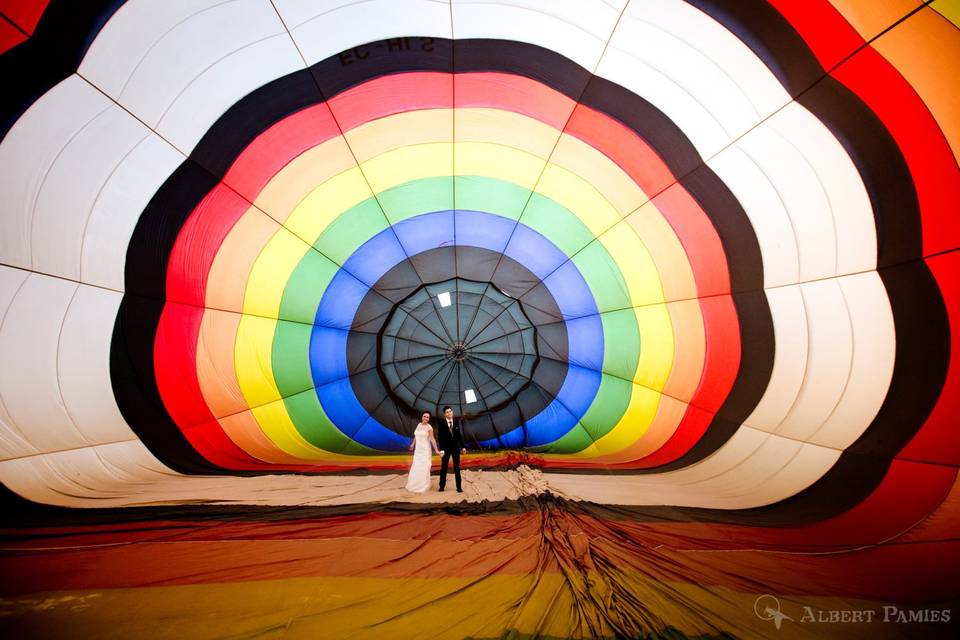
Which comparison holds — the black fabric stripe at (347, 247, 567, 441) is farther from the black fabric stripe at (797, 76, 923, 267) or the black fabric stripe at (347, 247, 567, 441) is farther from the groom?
the black fabric stripe at (797, 76, 923, 267)

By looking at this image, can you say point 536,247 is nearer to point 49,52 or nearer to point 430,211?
point 430,211

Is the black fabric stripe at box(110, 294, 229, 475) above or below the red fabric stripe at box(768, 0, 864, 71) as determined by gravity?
below

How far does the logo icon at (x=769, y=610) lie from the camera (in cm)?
189

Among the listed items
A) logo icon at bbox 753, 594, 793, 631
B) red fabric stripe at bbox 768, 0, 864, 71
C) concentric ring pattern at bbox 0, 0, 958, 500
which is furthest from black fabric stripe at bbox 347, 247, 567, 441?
logo icon at bbox 753, 594, 793, 631

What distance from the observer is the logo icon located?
189cm

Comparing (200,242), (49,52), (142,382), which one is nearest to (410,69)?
(49,52)

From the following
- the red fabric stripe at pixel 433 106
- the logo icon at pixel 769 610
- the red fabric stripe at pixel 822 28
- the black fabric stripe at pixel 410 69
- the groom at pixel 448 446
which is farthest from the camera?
the groom at pixel 448 446

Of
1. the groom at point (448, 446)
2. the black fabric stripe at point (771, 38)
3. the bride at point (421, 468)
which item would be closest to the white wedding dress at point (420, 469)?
the bride at point (421, 468)

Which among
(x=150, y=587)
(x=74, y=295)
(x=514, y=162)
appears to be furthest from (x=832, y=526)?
(x=74, y=295)

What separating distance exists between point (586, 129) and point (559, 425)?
3785 mm

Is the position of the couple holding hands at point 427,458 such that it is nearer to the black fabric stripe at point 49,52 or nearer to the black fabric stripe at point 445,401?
the black fabric stripe at point 445,401

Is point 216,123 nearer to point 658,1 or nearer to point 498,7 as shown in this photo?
point 498,7

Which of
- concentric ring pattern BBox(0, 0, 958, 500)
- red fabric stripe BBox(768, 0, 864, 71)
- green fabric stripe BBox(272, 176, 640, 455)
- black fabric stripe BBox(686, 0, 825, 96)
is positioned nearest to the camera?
red fabric stripe BBox(768, 0, 864, 71)

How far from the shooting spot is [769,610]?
1.95 m
